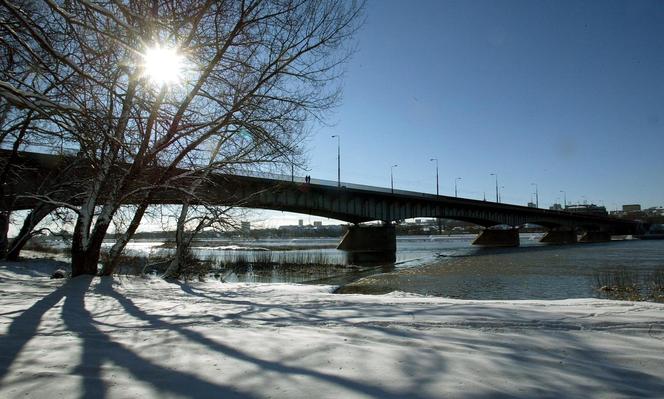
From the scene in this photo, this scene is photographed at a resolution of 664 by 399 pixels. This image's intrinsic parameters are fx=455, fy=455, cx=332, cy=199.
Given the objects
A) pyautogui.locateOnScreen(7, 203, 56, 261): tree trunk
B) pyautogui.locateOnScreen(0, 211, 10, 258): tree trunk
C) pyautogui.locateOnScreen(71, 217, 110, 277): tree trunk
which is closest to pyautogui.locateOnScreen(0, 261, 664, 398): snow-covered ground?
pyautogui.locateOnScreen(71, 217, 110, 277): tree trunk

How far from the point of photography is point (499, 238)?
8200 cm

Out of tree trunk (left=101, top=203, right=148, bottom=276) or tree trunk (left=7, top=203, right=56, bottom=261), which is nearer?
tree trunk (left=101, top=203, right=148, bottom=276)

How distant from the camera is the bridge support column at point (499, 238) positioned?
80.4 meters

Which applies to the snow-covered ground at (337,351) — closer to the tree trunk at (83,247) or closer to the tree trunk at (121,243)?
the tree trunk at (83,247)

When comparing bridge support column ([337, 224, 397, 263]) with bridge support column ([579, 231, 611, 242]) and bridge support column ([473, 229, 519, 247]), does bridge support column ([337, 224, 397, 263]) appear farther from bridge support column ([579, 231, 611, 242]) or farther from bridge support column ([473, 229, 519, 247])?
bridge support column ([579, 231, 611, 242])

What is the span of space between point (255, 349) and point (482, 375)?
2320 millimetres

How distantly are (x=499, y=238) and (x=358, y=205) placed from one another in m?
42.0

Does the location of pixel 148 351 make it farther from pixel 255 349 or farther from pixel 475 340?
pixel 475 340

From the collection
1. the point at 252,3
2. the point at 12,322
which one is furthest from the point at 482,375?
the point at 252,3

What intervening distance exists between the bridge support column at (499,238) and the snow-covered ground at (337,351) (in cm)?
7754

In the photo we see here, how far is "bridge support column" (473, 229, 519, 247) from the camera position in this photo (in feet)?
264

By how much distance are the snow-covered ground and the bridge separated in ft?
29.3

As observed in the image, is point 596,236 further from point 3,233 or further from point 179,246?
point 3,233

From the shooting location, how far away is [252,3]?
11891 mm
